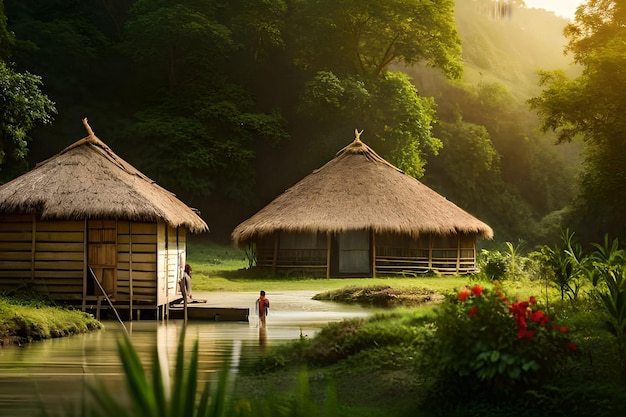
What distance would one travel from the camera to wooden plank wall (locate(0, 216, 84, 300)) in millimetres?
19500

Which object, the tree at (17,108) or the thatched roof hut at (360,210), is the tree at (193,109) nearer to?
the thatched roof hut at (360,210)

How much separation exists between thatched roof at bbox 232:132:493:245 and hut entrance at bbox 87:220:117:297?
1129 cm

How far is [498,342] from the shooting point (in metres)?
8.40

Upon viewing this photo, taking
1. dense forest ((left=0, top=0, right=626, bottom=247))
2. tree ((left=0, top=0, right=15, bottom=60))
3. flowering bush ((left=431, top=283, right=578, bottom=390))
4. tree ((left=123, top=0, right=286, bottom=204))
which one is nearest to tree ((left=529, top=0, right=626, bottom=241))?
dense forest ((left=0, top=0, right=626, bottom=247))

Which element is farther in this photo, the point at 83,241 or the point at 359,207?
the point at 359,207

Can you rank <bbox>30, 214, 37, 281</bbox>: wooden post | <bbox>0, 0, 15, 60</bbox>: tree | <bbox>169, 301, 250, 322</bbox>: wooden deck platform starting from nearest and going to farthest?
<bbox>169, 301, 250, 322</bbox>: wooden deck platform
<bbox>30, 214, 37, 281</bbox>: wooden post
<bbox>0, 0, 15, 60</bbox>: tree

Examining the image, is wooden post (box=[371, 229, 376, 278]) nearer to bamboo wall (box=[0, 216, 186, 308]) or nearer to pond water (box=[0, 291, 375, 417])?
pond water (box=[0, 291, 375, 417])

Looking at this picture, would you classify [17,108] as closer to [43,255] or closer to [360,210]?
[43,255]

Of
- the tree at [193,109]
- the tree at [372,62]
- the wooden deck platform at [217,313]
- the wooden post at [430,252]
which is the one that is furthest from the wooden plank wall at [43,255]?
the tree at [372,62]

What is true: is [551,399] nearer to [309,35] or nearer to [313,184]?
[313,184]

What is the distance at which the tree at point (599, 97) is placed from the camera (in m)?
23.2

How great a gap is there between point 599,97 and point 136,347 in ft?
48.1

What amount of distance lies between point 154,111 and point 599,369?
116 ft

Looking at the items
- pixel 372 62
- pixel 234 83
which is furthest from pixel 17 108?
pixel 372 62
